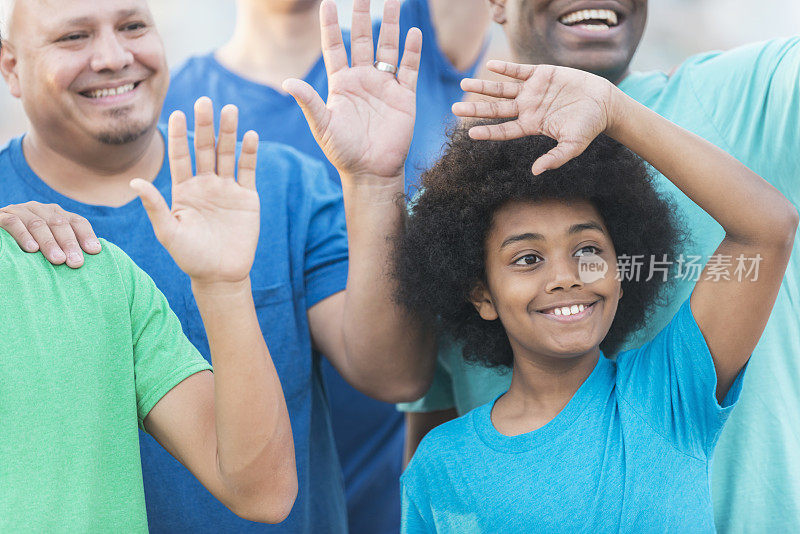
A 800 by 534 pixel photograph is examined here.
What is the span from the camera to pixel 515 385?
2.42m

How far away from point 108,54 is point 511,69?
4.02ft

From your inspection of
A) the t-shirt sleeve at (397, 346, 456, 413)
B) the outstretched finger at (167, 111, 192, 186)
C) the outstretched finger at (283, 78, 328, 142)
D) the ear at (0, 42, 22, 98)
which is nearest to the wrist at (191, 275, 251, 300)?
the outstretched finger at (167, 111, 192, 186)

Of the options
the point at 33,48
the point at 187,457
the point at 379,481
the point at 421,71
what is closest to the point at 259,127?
the point at 421,71

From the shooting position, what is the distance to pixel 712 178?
2062mm

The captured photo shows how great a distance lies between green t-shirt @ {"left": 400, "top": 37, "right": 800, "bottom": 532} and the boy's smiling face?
35 centimetres

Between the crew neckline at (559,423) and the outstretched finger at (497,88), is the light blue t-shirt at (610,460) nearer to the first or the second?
the crew neckline at (559,423)

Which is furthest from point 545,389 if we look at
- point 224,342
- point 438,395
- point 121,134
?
point 121,134

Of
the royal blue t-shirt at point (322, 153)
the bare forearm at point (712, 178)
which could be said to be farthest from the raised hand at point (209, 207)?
the royal blue t-shirt at point (322, 153)

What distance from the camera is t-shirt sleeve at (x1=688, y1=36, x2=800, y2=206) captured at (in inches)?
92.4

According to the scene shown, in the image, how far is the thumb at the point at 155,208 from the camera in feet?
6.05

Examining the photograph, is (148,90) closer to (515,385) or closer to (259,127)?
(259,127)

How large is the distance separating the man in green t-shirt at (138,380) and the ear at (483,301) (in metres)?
0.68

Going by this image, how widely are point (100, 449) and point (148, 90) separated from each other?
1.19 metres

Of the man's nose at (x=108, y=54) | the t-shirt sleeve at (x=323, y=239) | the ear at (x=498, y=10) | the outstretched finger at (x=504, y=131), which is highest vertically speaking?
the ear at (x=498, y=10)
